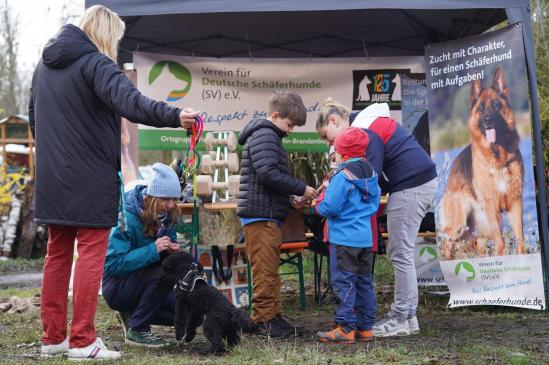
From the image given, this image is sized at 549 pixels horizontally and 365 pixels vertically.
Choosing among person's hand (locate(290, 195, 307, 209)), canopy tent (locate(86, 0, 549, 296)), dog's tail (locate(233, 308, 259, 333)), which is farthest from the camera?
canopy tent (locate(86, 0, 549, 296))

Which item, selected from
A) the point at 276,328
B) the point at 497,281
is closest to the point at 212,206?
the point at 276,328

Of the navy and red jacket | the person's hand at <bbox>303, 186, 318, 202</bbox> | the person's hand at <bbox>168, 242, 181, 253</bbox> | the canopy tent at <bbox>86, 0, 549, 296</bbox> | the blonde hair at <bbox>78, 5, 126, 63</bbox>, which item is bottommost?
the person's hand at <bbox>168, 242, 181, 253</bbox>

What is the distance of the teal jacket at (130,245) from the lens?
4.79 meters

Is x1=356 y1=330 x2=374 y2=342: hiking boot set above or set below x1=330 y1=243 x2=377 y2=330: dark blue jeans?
below

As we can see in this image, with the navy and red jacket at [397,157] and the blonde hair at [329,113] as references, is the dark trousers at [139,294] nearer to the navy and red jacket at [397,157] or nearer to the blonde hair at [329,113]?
the blonde hair at [329,113]

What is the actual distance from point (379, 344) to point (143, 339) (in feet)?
4.86

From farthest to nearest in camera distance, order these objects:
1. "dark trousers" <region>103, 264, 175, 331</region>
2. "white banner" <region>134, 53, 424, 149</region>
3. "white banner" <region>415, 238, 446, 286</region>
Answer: "white banner" <region>134, 53, 424, 149</region>, "white banner" <region>415, 238, 446, 286</region>, "dark trousers" <region>103, 264, 175, 331</region>

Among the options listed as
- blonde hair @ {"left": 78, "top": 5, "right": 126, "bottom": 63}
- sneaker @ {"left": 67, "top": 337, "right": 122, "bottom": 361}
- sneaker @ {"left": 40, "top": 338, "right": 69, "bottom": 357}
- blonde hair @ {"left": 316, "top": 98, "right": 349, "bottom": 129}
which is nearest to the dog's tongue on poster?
blonde hair @ {"left": 316, "top": 98, "right": 349, "bottom": 129}

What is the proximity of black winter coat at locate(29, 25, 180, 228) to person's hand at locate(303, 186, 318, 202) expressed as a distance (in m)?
1.49

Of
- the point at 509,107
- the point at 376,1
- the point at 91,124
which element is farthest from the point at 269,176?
the point at 509,107

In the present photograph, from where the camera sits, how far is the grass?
4.29 m

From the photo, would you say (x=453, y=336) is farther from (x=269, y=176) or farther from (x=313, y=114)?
(x=313, y=114)

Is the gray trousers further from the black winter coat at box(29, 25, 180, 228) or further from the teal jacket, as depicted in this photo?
the black winter coat at box(29, 25, 180, 228)

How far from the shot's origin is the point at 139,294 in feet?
16.1
